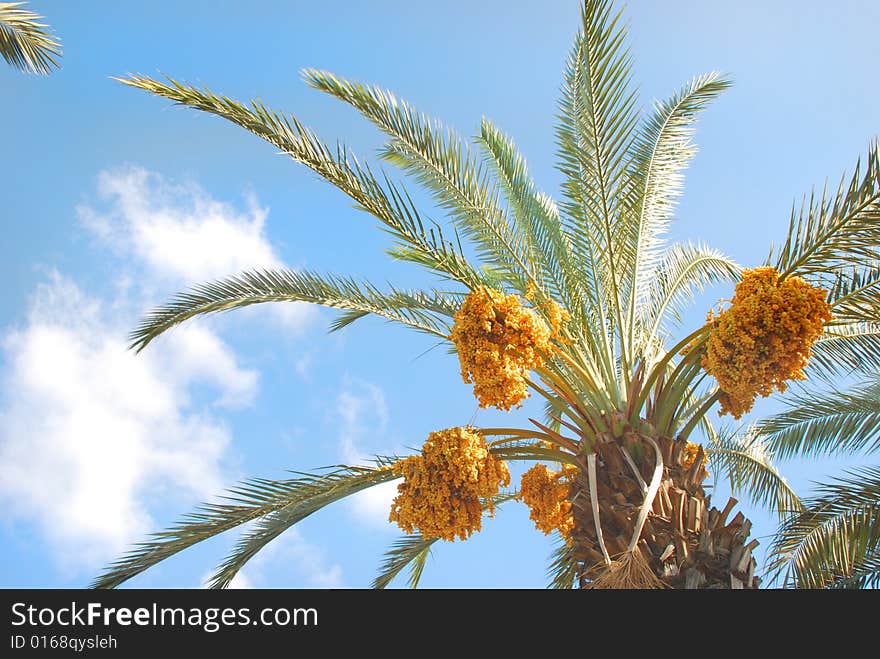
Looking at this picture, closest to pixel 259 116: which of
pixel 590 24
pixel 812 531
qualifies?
pixel 590 24

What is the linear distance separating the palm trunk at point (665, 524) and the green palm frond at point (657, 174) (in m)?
1.78

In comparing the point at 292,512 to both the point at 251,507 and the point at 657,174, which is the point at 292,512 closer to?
the point at 251,507

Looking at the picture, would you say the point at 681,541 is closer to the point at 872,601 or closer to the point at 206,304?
the point at 872,601

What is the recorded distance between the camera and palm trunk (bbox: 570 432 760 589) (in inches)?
212

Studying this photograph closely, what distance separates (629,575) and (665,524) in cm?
66

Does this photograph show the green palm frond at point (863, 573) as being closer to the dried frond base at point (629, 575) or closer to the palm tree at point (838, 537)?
the palm tree at point (838, 537)

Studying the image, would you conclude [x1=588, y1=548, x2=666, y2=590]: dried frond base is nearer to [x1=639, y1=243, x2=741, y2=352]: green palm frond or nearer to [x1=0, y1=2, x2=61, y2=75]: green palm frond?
[x1=639, y1=243, x2=741, y2=352]: green palm frond

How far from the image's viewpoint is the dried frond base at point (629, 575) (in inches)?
198

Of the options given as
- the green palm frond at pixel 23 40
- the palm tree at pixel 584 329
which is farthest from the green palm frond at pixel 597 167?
the green palm frond at pixel 23 40

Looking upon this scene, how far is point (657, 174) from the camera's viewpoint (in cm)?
768

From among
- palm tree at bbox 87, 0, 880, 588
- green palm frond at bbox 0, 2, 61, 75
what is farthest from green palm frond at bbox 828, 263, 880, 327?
green palm frond at bbox 0, 2, 61, 75

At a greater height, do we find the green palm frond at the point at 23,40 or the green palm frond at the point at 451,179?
the green palm frond at the point at 23,40

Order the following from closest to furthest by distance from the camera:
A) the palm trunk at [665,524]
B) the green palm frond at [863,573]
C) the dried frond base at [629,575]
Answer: the dried frond base at [629,575] < the palm trunk at [665,524] < the green palm frond at [863,573]

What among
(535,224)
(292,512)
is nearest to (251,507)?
(292,512)
